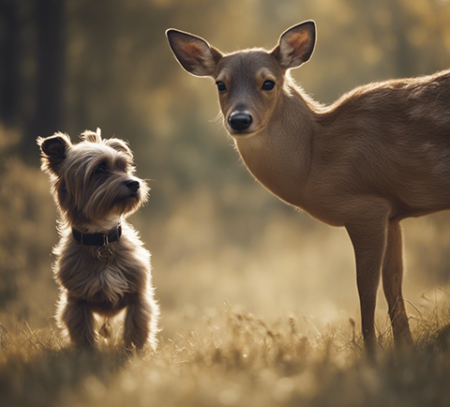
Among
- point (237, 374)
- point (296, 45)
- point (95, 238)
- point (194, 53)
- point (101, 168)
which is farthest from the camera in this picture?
point (194, 53)

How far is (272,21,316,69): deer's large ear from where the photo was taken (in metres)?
4.36

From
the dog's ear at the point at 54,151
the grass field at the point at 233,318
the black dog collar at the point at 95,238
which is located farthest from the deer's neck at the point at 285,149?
the dog's ear at the point at 54,151

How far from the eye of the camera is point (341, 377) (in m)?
2.51

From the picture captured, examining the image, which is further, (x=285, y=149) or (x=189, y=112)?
(x=189, y=112)

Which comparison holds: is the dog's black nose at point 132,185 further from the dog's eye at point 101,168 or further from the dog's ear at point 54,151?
the dog's ear at point 54,151

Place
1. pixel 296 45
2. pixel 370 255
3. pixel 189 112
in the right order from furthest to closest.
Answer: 1. pixel 189 112
2. pixel 296 45
3. pixel 370 255

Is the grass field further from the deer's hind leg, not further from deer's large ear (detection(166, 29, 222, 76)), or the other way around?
deer's large ear (detection(166, 29, 222, 76))

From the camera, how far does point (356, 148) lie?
3912 mm

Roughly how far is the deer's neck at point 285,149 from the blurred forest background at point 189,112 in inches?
133

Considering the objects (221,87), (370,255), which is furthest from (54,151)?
(370,255)

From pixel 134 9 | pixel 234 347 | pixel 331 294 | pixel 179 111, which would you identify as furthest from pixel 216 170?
pixel 234 347

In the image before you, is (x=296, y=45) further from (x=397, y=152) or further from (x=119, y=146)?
Answer: (x=119, y=146)

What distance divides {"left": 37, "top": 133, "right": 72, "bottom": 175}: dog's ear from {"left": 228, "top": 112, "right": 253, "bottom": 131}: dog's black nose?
4.52 ft

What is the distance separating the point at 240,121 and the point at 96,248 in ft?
4.93
